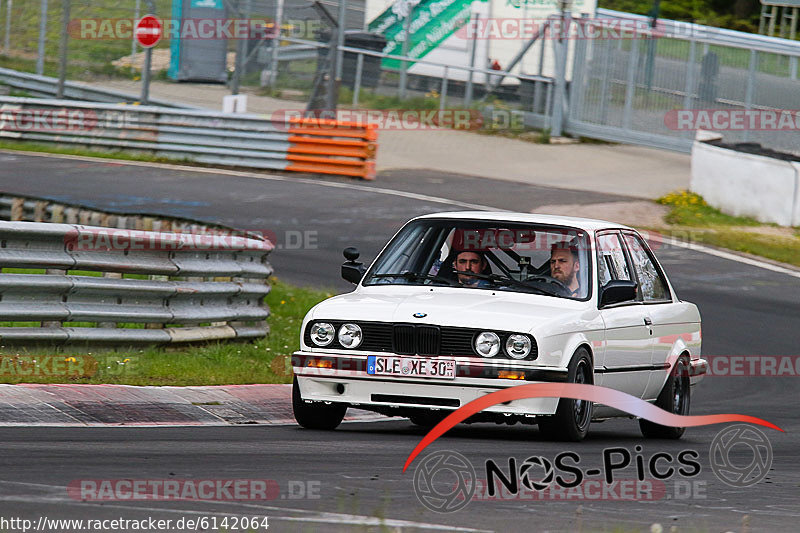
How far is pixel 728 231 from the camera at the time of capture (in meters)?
22.3

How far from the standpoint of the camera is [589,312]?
8.63 m

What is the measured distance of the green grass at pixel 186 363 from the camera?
9508 mm

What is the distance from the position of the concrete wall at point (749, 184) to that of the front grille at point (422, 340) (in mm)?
15564

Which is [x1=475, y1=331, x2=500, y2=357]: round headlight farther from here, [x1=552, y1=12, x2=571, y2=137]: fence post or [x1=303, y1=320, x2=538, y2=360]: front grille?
[x1=552, y1=12, x2=571, y2=137]: fence post

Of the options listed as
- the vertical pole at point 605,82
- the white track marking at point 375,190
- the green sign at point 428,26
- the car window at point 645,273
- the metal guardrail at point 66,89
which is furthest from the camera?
the green sign at point 428,26

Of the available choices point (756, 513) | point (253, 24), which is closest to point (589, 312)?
point (756, 513)

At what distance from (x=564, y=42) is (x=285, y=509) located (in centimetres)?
2756

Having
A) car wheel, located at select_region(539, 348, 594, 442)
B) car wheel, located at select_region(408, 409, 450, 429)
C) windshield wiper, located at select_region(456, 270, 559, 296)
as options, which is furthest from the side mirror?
car wheel, located at select_region(408, 409, 450, 429)

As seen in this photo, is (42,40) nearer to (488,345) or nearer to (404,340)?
(404,340)

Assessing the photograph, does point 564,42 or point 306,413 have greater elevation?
point 564,42

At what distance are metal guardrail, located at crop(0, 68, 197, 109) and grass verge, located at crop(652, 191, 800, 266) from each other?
43.5ft

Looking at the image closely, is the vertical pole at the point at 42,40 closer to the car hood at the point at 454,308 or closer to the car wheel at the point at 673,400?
the car wheel at the point at 673,400

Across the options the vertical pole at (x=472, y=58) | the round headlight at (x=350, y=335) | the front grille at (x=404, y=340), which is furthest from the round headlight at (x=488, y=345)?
the vertical pole at (x=472, y=58)

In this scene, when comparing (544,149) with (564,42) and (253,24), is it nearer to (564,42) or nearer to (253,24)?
(564,42)
